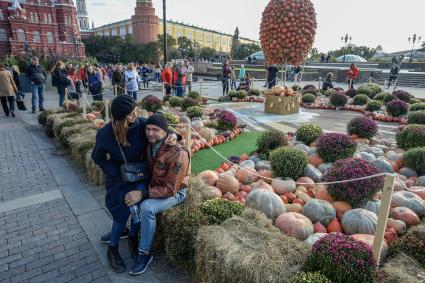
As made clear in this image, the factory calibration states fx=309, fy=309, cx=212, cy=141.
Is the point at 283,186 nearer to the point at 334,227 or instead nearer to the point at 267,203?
the point at 267,203

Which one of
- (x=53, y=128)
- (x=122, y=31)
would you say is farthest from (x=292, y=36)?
(x=122, y=31)

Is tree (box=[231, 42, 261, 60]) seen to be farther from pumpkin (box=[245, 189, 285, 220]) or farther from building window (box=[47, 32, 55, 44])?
pumpkin (box=[245, 189, 285, 220])

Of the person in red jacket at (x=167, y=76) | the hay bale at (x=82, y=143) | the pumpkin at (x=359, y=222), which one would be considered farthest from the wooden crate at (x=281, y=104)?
the pumpkin at (x=359, y=222)

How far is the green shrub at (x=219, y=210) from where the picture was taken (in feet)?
11.9

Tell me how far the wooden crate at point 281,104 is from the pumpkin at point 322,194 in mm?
7420

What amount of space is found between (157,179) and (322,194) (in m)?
2.62

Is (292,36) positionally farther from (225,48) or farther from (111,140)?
(225,48)

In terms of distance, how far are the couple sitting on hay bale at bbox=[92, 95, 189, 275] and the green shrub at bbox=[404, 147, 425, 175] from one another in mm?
4361

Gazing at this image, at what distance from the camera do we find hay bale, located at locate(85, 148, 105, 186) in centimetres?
576

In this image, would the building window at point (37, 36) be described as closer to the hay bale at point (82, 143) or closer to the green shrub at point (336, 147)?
the hay bale at point (82, 143)

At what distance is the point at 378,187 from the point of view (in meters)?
4.34

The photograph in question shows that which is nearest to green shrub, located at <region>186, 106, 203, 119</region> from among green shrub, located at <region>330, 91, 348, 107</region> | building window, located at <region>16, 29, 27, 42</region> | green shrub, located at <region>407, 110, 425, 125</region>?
green shrub, located at <region>407, 110, 425, 125</region>

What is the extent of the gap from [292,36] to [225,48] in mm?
131672

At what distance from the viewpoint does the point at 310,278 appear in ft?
8.19
